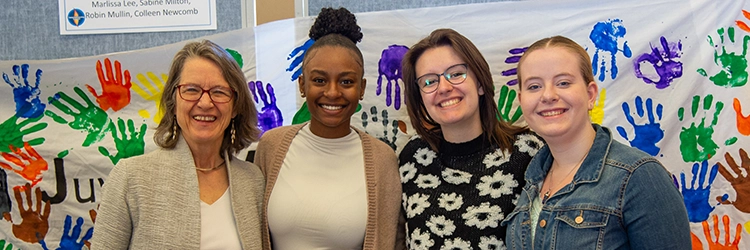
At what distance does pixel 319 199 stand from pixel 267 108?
642 mm

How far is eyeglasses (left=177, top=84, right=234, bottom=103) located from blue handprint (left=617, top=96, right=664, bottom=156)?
133cm

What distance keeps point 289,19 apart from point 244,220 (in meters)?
0.90

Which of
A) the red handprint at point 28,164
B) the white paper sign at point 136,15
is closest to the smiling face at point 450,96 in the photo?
the white paper sign at point 136,15

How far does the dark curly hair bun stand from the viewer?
1.64 m

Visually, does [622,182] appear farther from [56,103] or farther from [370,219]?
[56,103]

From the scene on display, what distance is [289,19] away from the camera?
2.01 meters

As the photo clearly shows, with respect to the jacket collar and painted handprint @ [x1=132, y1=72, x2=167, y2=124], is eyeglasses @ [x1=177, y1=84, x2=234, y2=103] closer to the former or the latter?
painted handprint @ [x1=132, y1=72, x2=167, y2=124]

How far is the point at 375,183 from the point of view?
A: 5.11 ft

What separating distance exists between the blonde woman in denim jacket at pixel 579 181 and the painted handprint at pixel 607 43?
2.30 ft

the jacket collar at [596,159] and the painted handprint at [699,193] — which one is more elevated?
the jacket collar at [596,159]

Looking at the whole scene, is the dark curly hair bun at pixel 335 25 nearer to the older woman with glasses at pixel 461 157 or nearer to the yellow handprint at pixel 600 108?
the older woman with glasses at pixel 461 157

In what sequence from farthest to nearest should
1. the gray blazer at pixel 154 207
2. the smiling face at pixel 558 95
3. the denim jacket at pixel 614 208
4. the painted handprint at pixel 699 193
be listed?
the painted handprint at pixel 699 193 < the gray blazer at pixel 154 207 < the smiling face at pixel 558 95 < the denim jacket at pixel 614 208

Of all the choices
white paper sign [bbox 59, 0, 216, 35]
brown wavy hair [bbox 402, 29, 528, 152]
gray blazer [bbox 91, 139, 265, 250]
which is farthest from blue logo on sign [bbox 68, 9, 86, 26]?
brown wavy hair [bbox 402, 29, 528, 152]

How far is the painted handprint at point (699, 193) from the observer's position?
1747 millimetres
